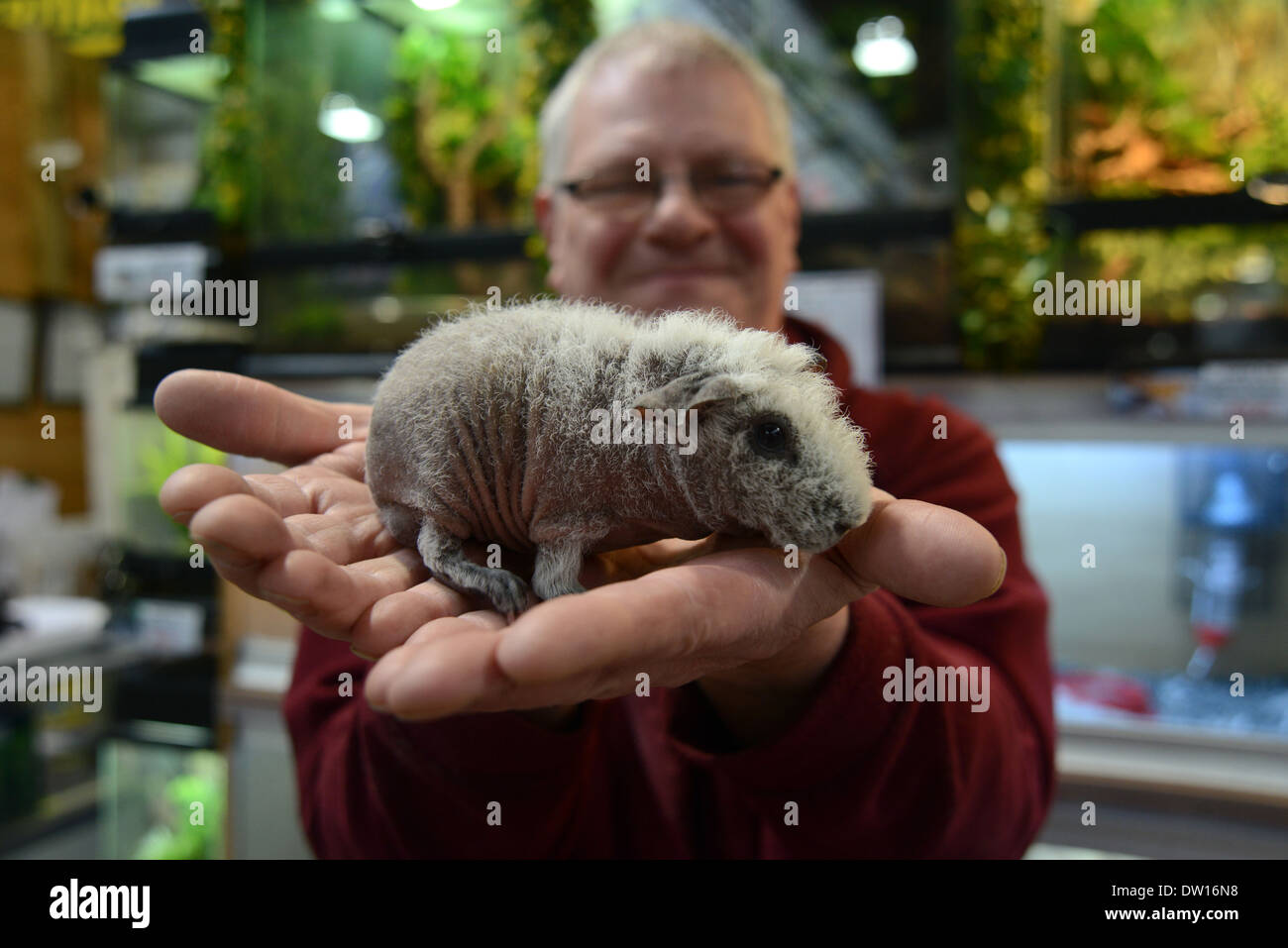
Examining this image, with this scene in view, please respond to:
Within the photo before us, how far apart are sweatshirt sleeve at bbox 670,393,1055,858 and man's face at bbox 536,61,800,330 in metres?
0.46

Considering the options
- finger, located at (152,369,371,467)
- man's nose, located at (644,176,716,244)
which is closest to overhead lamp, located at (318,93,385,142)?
man's nose, located at (644,176,716,244)

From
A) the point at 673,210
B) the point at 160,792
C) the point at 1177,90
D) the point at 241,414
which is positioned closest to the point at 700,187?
the point at 673,210

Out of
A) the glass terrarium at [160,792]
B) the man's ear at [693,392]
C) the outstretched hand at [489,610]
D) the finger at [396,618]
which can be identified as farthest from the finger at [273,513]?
the glass terrarium at [160,792]

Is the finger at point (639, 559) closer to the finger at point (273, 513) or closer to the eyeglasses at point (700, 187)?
the finger at point (273, 513)

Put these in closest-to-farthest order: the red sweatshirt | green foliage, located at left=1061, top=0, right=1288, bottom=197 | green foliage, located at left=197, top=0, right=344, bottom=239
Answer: the red sweatshirt < green foliage, located at left=1061, top=0, right=1288, bottom=197 < green foliage, located at left=197, top=0, right=344, bottom=239

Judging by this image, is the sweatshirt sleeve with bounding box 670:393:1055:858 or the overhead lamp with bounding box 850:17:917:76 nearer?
the sweatshirt sleeve with bounding box 670:393:1055:858

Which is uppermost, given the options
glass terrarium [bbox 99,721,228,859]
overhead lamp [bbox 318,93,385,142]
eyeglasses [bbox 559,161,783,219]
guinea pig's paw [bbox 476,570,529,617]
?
overhead lamp [bbox 318,93,385,142]

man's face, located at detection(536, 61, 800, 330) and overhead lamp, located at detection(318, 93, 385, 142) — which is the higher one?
overhead lamp, located at detection(318, 93, 385, 142)

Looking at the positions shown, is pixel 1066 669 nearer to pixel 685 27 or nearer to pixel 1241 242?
pixel 1241 242

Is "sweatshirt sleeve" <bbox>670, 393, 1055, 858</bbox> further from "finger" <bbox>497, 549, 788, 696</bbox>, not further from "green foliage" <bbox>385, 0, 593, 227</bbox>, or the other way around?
"green foliage" <bbox>385, 0, 593, 227</bbox>

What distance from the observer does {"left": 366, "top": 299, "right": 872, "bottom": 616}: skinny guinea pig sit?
42.1 inches

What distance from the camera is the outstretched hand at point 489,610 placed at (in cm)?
75

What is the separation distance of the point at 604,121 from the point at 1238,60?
3.40 m
